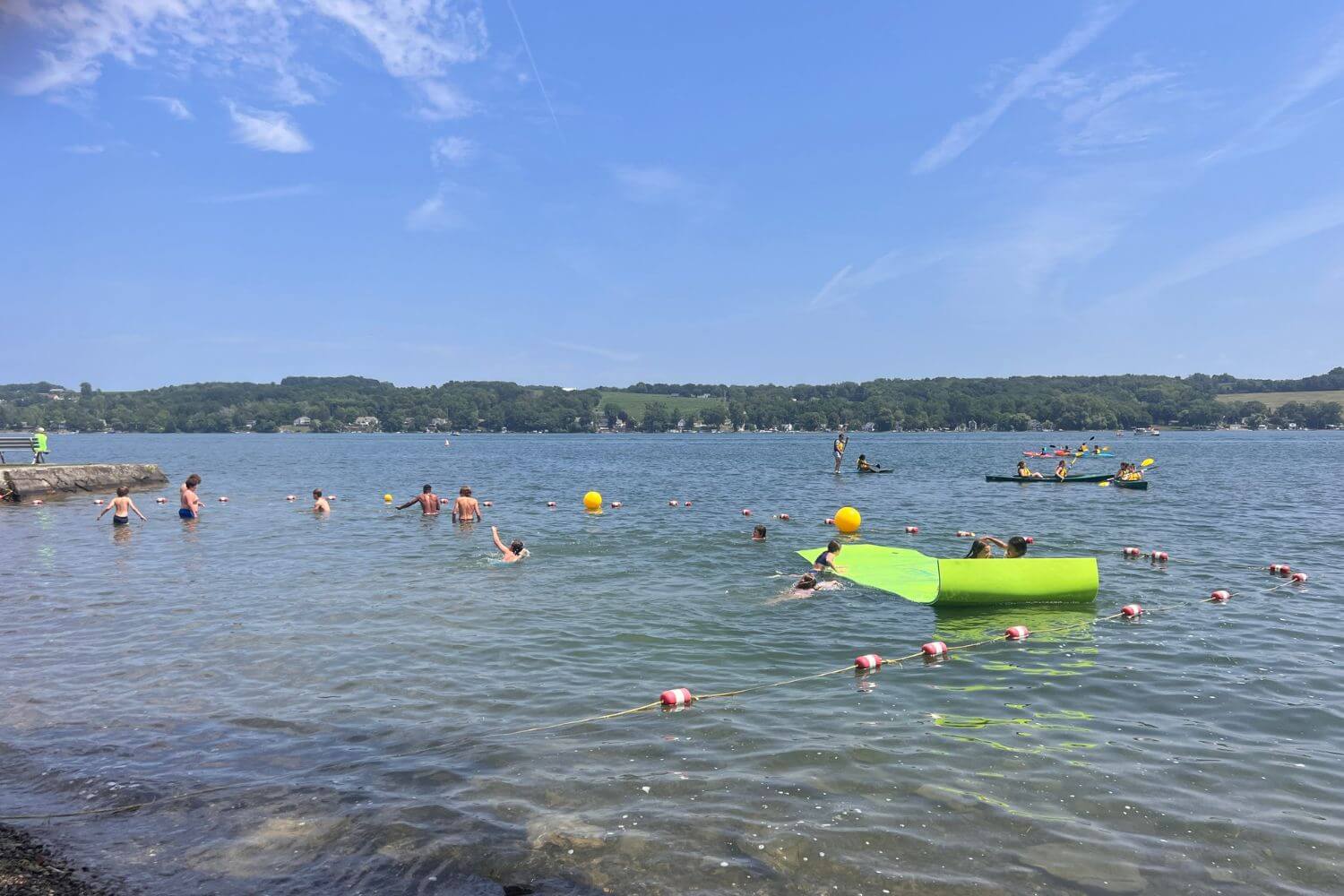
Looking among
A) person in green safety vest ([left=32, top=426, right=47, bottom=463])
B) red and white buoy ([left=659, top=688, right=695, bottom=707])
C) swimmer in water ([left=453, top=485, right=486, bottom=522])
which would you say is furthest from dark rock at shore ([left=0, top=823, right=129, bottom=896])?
person in green safety vest ([left=32, top=426, right=47, bottom=463])

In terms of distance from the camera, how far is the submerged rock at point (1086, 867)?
17.9ft

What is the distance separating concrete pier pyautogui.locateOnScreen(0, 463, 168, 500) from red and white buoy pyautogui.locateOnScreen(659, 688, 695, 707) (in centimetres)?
3237

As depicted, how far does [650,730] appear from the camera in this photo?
8.23m

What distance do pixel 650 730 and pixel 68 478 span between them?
35.2m

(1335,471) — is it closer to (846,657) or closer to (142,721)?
→ (846,657)

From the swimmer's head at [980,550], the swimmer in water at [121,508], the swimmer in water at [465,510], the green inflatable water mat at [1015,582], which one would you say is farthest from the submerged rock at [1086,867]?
the swimmer in water at [121,508]

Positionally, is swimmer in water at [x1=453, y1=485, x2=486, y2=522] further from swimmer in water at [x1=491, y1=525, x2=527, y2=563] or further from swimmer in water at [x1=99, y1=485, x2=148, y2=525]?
swimmer in water at [x1=99, y1=485, x2=148, y2=525]

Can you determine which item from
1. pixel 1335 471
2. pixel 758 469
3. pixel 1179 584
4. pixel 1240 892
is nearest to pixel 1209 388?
pixel 1335 471

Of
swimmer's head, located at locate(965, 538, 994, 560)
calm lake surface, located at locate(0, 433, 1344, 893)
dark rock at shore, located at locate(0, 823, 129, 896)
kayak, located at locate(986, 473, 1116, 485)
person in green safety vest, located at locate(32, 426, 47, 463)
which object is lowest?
calm lake surface, located at locate(0, 433, 1344, 893)

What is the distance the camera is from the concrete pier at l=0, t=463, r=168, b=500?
3098 cm

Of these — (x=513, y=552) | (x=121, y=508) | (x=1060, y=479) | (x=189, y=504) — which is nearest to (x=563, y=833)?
(x=513, y=552)

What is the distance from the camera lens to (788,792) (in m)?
6.77

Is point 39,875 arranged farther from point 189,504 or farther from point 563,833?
point 189,504

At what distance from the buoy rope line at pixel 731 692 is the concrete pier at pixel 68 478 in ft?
102
